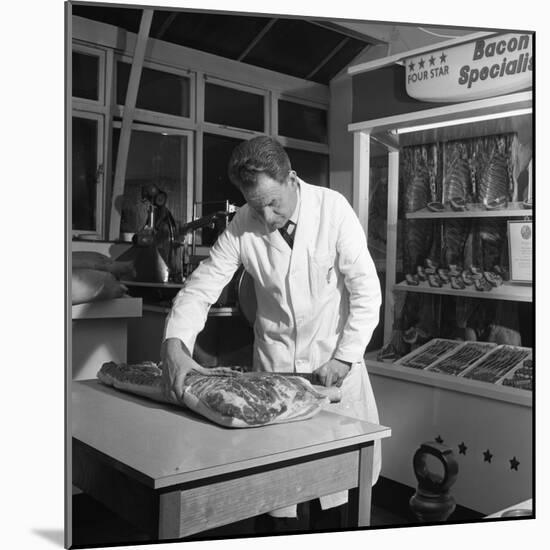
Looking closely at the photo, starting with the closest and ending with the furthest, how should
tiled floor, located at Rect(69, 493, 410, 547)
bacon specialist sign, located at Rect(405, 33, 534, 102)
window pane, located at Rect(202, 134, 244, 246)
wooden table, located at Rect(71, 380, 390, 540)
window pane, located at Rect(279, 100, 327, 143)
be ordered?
1. wooden table, located at Rect(71, 380, 390, 540)
2. tiled floor, located at Rect(69, 493, 410, 547)
3. window pane, located at Rect(202, 134, 244, 246)
4. window pane, located at Rect(279, 100, 327, 143)
5. bacon specialist sign, located at Rect(405, 33, 534, 102)

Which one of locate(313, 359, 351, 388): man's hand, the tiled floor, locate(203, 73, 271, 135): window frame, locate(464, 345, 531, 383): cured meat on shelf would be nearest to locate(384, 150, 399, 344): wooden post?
locate(313, 359, 351, 388): man's hand

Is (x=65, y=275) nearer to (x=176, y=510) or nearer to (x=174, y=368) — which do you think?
(x=174, y=368)

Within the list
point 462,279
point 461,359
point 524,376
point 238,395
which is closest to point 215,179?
point 238,395

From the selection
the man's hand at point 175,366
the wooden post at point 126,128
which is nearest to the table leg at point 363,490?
the man's hand at point 175,366

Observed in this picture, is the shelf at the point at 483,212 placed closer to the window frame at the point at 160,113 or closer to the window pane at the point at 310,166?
the window pane at the point at 310,166

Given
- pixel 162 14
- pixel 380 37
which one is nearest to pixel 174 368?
pixel 162 14

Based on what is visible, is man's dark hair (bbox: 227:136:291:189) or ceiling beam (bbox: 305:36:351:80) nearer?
A: man's dark hair (bbox: 227:136:291:189)

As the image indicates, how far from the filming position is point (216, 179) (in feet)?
6.49

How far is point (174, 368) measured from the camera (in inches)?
72.9

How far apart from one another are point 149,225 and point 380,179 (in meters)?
0.76

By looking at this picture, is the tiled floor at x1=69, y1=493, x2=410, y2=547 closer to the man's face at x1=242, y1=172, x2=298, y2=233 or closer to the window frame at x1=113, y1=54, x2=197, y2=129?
the man's face at x1=242, y1=172, x2=298, y2=233

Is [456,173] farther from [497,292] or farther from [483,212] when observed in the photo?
[497,292]

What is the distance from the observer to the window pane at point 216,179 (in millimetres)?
1972

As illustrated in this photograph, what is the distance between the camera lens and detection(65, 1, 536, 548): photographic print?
5.47 feet
